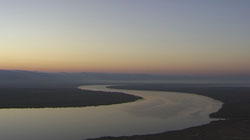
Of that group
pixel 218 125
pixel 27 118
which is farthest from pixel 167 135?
pixel 27 118

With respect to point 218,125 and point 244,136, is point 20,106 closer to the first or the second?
point 218,125

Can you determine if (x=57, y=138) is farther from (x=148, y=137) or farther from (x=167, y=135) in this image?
(x=167, y=135)

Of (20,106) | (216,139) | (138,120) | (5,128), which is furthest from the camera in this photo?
(20,106)

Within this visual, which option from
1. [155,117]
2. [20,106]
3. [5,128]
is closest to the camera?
[5,128]

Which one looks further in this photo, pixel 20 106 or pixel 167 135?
pixel 20 106

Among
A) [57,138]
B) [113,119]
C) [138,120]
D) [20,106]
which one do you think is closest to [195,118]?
[138,120]

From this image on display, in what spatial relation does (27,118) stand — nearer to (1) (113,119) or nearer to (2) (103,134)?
(1) (113,119)

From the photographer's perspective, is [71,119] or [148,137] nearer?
[148,137]

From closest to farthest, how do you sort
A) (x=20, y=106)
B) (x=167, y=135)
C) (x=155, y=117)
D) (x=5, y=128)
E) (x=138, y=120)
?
(x=167, y=135), (x=5, y=128), (x=138, y=120), (x=155, y=117), (x=20, y=106)

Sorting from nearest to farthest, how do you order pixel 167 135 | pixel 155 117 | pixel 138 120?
pixel 167 135 → pixel 138 120 → pixel 155 117
